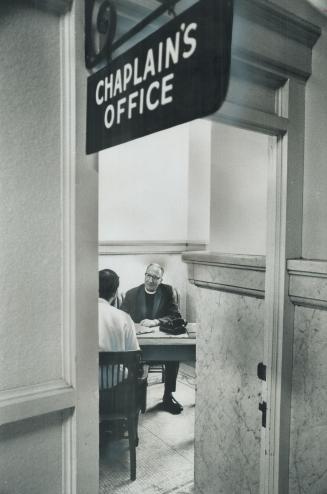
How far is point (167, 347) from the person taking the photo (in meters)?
3.71

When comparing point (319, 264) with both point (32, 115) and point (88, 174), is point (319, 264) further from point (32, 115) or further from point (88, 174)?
point (32, 115)

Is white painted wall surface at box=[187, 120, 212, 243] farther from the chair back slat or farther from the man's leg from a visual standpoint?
the chair back slat

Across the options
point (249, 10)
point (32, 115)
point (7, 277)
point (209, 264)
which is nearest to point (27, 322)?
point (7, 277)

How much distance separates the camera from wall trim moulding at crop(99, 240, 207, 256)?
18.2 feet

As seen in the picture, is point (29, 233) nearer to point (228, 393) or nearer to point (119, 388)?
point (228, 393)

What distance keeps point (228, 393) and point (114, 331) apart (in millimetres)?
1061

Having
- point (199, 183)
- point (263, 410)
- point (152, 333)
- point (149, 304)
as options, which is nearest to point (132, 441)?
point (152, 333)

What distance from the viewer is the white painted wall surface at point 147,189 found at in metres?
5.59

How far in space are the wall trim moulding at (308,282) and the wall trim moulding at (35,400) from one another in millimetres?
1151

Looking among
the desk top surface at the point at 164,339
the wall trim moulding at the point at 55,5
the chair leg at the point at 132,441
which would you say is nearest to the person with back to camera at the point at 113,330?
the desk top surface at the point at 164,339

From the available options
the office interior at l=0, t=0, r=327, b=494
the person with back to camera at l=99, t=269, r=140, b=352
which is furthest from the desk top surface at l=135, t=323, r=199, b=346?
the office interior at l=0, t=0, r=327, b=494

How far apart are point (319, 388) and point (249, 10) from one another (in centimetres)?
175

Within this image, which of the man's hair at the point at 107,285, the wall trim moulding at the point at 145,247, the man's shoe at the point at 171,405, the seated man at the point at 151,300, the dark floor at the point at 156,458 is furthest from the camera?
the wall trim moulding at the point at 145,247

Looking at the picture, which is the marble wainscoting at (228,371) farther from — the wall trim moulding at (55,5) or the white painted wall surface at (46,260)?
the wall trim moulding at (55,5)
